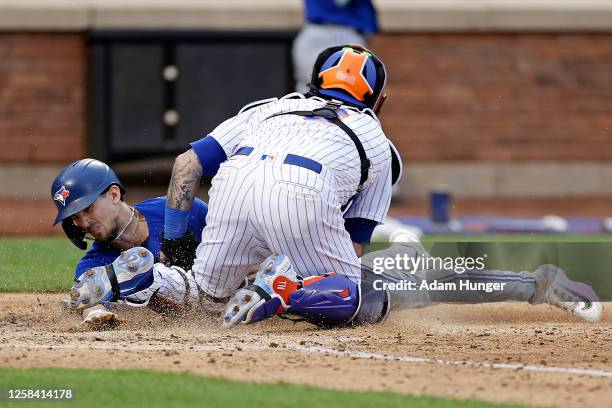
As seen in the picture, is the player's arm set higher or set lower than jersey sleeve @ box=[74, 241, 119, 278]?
higher

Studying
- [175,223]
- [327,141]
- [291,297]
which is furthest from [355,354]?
[175,223]

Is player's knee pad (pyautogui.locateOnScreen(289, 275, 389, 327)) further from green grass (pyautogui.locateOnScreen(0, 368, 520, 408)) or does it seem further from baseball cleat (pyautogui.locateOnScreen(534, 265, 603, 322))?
green grass (pyautogui.locateOnScreen(0, 368, 520, 408))

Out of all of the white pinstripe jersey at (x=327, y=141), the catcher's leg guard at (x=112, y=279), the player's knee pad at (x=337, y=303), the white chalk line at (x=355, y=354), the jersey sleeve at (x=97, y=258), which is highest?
the white pinstripe jersey at (x=327, y=141)

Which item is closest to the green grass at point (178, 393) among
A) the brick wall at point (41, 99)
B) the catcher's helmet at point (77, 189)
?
the catcher's helmet at point (77, 189)

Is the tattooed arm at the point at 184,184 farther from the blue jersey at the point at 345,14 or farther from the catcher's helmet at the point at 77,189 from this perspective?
the blue jersey at the point at 345,14

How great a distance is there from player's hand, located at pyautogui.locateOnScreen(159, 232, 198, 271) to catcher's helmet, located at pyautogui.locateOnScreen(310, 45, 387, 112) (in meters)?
1.20

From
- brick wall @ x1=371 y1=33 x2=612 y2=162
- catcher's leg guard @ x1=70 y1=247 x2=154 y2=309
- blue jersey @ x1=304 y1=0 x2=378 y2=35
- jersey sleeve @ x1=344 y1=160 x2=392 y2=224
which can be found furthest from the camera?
brick wall @ x1=371 y1=33 x2=612 y2=162

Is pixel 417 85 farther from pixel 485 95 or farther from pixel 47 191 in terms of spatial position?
pixel 47 191

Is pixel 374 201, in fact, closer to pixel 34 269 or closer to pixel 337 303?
pixel 337 303

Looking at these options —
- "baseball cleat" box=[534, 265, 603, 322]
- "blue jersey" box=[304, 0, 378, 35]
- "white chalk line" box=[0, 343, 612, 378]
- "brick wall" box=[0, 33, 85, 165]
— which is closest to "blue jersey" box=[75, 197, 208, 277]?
"white chalk line" box=[0, 343, 612, 378]

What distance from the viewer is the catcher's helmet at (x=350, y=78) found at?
7820 mm

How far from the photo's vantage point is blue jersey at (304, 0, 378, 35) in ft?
53.6

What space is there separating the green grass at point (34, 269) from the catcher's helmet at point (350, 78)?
264 centimetres

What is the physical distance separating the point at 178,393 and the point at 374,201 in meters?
2.84
